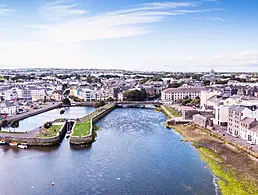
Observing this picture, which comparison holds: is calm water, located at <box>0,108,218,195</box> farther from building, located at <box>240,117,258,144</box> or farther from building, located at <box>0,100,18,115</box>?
building, located at <box>0,100,18,115</box>

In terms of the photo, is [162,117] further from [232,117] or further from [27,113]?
[27,113]

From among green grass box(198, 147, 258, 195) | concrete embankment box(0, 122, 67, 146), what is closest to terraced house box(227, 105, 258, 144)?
green grass box(198, 147, 258, 195)

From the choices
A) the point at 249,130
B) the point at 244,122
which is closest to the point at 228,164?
the point at 249,130

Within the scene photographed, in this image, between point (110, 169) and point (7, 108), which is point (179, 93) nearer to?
point (7, 108)

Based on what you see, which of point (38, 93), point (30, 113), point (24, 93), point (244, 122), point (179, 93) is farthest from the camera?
point (24, 93)

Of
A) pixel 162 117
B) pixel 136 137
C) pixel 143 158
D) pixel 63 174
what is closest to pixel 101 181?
pixel 63 174
